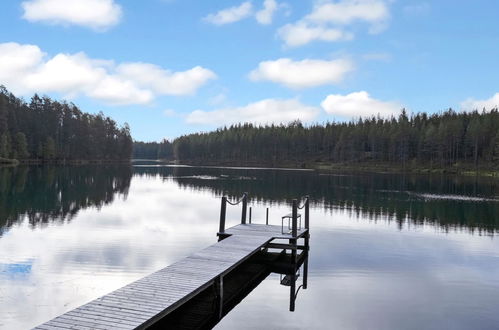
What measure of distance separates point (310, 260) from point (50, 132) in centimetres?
14532

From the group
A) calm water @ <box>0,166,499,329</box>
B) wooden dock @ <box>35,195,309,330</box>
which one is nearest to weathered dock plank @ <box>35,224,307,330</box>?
wooden dock @ <box>35,195,309,330</box>

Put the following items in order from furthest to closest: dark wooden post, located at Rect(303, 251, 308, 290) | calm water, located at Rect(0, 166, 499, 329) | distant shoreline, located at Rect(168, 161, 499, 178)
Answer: distant shoreline, located at Rect(168, 161, 499, 178) < dark wooden post, located at Rect(303, 251, 308, 290) < calm water, located at Rect(0, 166, 499, 329)

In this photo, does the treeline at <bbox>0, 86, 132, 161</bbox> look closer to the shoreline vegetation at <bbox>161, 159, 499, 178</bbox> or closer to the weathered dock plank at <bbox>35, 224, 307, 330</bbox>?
the shoreline vegetation at <bbox>161, 159, 499, 178</bbox>

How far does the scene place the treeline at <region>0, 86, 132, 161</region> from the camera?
12306 centimetres

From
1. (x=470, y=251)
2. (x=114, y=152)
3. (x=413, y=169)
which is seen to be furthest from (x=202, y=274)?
(x=114, y=152)

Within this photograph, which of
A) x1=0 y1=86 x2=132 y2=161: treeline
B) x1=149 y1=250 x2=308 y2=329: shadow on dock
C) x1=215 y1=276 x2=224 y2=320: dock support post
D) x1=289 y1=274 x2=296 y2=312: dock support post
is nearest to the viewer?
x1=149 y1=250 x2=308 y2=329: shadow on dock

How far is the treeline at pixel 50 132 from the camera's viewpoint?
404ft

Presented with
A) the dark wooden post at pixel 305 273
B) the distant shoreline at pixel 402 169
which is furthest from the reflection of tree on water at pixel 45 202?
the distant shoreline at pixel 402 169

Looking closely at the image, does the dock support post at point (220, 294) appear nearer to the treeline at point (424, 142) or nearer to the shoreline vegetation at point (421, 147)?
the shoreline vegetation at point (421, 147)

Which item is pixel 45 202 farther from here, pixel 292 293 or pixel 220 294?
pixel 220 294

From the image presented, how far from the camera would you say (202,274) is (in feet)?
48.4

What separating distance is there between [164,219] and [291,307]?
21.4 metres

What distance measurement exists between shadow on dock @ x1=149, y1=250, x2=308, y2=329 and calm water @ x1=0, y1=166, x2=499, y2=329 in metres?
0.43

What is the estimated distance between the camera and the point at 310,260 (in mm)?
22828
